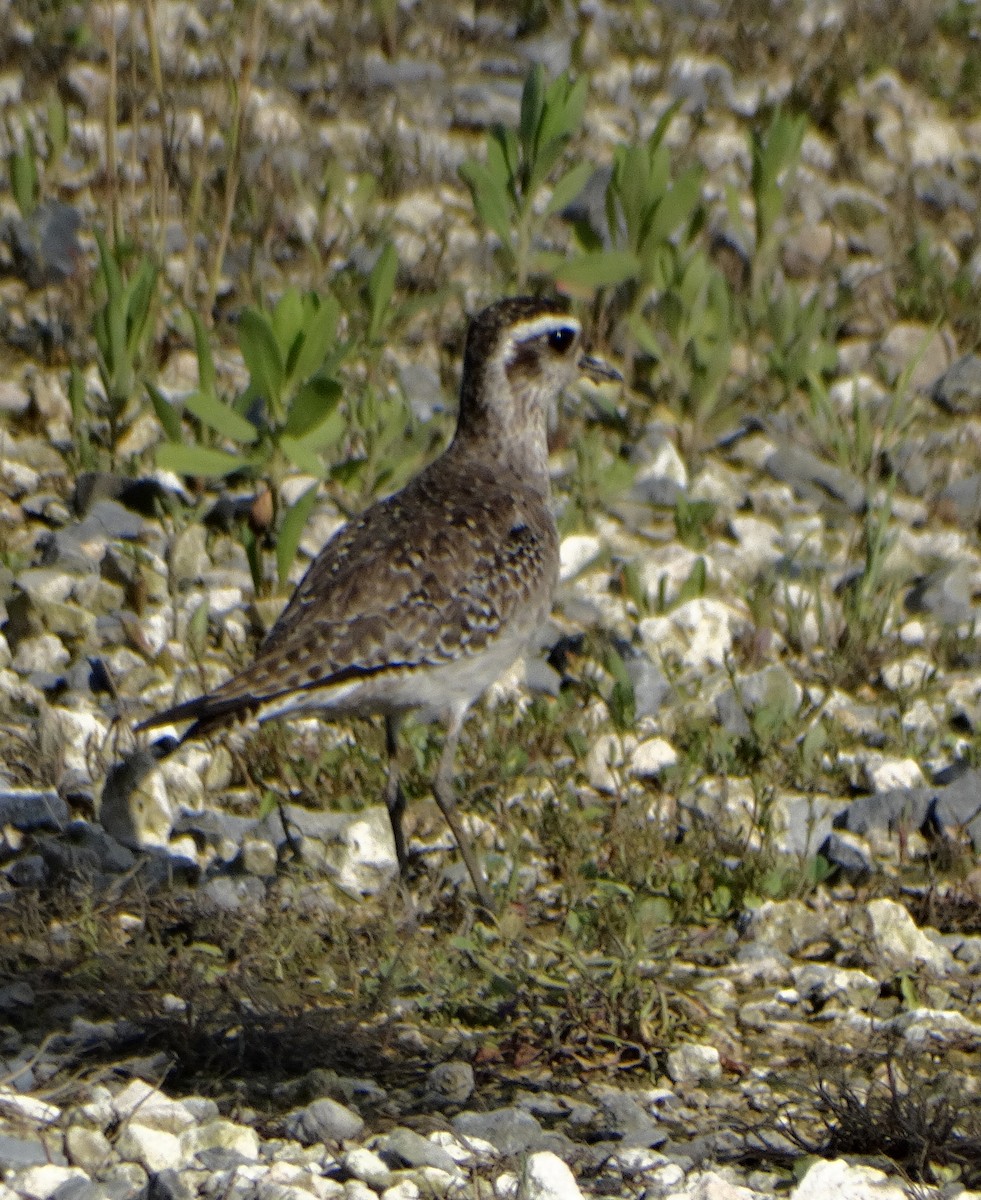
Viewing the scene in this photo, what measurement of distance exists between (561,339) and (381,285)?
52.6 inches

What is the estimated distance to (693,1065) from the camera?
480cm

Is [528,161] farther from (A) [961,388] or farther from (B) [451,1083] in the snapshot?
(B) [451,1083]

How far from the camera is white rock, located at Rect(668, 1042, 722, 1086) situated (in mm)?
4766

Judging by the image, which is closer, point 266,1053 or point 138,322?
point 266,1053

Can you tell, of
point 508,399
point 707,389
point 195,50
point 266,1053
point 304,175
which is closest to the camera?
point 266,1053

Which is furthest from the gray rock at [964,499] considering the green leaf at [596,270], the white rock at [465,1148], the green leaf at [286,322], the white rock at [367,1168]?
the white rock at [367,1168]

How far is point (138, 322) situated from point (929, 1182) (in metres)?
4.85

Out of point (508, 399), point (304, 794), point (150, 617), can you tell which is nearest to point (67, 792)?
point (304, 794)

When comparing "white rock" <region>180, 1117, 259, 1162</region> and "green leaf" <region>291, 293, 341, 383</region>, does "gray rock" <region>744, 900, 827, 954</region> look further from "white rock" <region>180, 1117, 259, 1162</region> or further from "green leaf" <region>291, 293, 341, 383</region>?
"green leaf" <region>291, 293, 341, 383</region>

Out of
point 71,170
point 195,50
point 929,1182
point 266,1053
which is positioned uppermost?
point 195,50

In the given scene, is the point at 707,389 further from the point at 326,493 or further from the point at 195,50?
the point at 195,50

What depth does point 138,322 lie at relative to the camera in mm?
7629

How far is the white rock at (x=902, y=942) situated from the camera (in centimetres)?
540

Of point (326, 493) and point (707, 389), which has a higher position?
point (707, 389)
